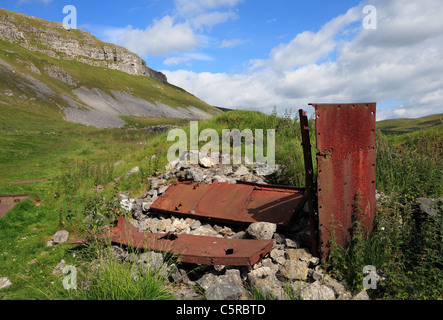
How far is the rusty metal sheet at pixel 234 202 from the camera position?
4.80 meters

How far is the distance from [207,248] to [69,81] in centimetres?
9805

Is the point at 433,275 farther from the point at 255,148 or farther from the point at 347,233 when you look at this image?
the point at 255,148

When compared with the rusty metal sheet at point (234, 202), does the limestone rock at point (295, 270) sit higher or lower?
lower

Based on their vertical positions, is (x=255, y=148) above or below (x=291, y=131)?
below

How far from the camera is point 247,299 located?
3.09 meters

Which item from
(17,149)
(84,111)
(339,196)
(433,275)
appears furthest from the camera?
(84,111)

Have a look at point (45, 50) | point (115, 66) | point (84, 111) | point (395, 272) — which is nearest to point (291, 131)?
point (395, 272)

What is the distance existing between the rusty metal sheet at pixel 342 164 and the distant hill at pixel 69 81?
2110cm

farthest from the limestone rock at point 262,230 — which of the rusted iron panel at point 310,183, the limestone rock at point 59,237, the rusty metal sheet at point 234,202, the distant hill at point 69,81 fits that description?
the distant hill at point 69,81

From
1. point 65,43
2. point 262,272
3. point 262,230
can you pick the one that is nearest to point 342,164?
point 262,230

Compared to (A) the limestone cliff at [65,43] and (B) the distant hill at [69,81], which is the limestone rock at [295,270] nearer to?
(B) the distant hill at [69,81]

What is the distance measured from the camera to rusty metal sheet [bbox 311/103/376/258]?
372 cm

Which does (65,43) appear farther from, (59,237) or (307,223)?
(307,223)

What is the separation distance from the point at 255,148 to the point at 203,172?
2.41 meters
